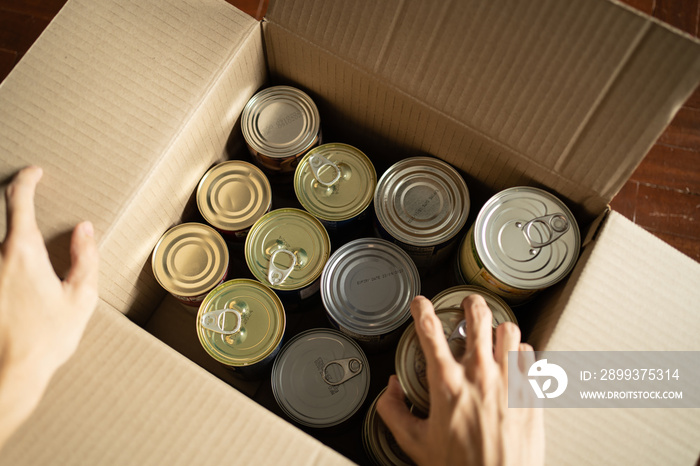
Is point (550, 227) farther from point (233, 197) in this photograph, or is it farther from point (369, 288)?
point (233, 197)

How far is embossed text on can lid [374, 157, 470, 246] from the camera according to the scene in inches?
41.3

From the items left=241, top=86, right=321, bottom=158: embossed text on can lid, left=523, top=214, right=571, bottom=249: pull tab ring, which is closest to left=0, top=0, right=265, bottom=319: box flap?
left=241, top=86, right=321, bottom=158: embossed text on can lid

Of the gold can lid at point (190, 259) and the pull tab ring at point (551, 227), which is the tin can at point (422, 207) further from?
the gold can lid at point (190, 259)

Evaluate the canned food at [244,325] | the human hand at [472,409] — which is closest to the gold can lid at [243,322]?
the canned food at [244,325]

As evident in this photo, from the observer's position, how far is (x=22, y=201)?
847 millimetres

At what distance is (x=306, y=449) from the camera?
2.57 feet

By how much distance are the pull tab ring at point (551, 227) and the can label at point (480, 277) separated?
101 millimetres

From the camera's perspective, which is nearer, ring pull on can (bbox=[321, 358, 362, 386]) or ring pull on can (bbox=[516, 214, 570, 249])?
ring pull on can (bbox=[516, 214, 570, 249])

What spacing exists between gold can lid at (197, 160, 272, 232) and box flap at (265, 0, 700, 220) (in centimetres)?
30

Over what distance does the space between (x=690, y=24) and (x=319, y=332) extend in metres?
1.84

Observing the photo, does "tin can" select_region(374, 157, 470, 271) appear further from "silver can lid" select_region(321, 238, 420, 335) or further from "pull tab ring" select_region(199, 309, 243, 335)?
"pull tab ring" select_region(199, 309, 243, 335)

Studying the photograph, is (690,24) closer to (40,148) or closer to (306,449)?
(306,449)

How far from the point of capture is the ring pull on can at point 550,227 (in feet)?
3.05

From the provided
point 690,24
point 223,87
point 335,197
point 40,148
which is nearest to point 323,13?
point 223,87
